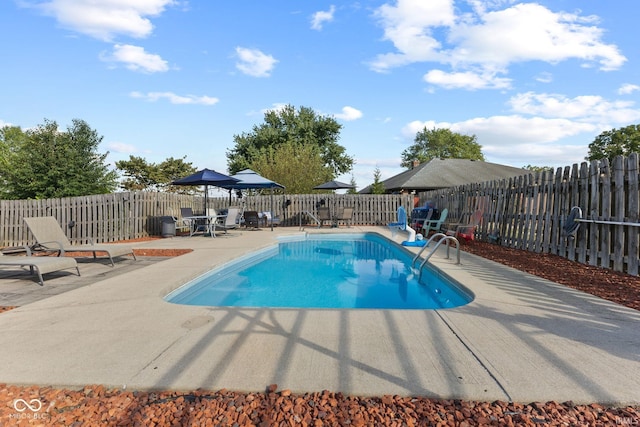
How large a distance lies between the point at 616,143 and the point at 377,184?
30.7m

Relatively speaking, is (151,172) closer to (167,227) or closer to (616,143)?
(167,227)

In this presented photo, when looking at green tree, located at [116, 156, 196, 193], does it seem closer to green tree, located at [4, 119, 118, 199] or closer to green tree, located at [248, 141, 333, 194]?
green tree, located at [4, 119, 118, 199]

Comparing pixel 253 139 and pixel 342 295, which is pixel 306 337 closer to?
pixel 342 295

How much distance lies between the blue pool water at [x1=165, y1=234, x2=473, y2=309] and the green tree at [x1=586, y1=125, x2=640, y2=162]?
4074 cm

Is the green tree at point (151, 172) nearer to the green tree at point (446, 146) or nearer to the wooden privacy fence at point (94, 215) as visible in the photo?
the wooden privacy fence at point (94, 215)

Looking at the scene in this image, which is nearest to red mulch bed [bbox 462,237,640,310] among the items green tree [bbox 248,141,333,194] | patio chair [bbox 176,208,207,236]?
patio chair [bbox 176,208,207,236]

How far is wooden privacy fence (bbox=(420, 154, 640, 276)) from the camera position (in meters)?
5.05

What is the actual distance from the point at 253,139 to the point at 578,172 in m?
31.8

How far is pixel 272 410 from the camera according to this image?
1781mm

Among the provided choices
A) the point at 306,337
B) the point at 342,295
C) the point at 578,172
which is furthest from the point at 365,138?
the point at 306,337

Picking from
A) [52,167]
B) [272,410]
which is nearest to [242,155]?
[52,167]

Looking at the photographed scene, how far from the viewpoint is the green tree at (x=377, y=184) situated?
87.8 feet

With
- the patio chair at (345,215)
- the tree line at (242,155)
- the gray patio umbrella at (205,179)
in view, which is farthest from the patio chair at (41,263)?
the tree line at (242,155)

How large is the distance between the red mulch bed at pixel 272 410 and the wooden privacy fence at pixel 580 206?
4.46 metres
